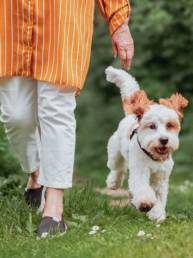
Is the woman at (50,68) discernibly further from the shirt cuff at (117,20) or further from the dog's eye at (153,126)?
the dog's eye at (153,126)

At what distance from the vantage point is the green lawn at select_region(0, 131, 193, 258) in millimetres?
4980

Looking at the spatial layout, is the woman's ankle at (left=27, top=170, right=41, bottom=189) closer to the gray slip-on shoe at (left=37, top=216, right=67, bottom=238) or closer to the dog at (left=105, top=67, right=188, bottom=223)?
the dog at (left=105, top=67, right=188, bottom=223)

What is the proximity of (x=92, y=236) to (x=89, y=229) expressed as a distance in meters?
0.30

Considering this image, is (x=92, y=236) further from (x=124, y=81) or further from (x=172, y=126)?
(x=124, y=81)

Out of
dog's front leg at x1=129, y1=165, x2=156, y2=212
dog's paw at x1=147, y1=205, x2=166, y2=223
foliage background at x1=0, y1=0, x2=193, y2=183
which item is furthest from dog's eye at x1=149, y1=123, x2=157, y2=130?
foliage background at x1=0, y1=0, x2=193, y2=183

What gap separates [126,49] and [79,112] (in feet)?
44.5

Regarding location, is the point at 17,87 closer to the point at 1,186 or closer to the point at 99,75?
the point at 1,186

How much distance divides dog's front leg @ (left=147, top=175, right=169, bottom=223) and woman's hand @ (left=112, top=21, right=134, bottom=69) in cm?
100

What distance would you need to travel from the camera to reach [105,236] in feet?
17.9

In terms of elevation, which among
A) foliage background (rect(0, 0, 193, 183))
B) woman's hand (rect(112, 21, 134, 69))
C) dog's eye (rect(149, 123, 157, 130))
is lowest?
foliage background (rect(0, 0, 193, 183))

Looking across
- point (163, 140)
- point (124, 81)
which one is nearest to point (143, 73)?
point (124, 81)

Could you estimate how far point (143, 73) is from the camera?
16.8 metres

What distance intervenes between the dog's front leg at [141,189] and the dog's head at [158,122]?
0.53 ft

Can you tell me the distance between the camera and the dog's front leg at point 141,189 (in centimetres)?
618
